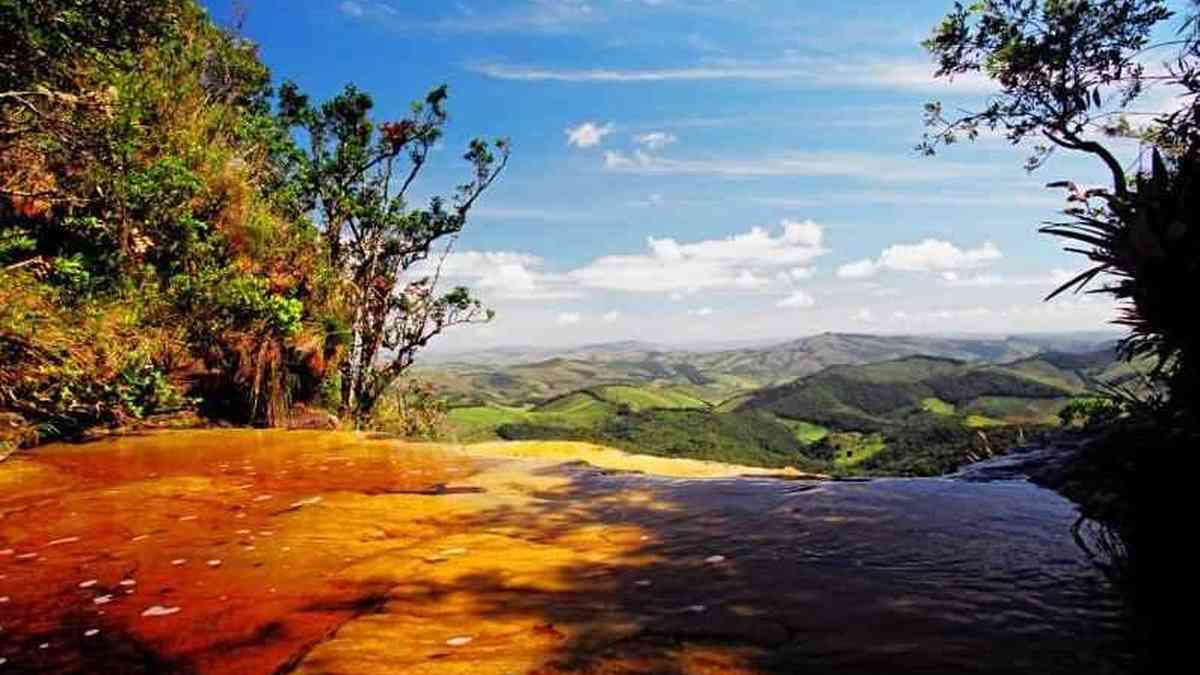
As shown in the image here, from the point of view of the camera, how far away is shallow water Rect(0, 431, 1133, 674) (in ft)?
10.1

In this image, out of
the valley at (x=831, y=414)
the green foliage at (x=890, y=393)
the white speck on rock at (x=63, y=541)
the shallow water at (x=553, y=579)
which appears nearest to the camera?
the shallow water at (x=553, y=579)

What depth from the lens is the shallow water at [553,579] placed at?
308 cm

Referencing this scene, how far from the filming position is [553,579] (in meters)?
4.29

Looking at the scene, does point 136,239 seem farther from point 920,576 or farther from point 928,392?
point 928,392

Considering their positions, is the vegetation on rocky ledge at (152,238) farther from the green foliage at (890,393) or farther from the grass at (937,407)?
the grass at (937,407)

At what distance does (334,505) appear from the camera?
6543mm

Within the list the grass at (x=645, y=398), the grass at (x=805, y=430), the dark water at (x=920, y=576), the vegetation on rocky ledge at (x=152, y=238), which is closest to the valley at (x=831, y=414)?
the grass at (x=805, y=430)

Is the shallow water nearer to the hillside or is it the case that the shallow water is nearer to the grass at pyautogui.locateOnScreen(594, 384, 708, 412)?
the hillside

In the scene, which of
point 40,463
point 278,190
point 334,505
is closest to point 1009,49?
point 334,505

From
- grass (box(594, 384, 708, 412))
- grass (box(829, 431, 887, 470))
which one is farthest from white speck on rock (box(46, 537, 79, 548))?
grass (box(594, 384, 708, 412))

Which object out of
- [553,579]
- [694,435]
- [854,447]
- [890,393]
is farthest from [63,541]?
[890,393]

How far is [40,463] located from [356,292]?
11251 millimetres

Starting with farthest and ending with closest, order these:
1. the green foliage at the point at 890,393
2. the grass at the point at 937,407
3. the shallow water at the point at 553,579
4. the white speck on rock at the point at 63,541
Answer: the grass at the point at 937,407 → the green foliage at the point at 890,393 → the white speck on rock at the point at 63,541 → the shallow water at the point at 553,579

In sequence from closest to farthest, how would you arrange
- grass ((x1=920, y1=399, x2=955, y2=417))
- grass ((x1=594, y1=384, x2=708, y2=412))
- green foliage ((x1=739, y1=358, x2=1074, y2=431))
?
1. green foliage ((x1=739, y1=358, x2=1074, y2=431))
2. grass ((x1=920, y1=399, x2=955, y2=417))
3. grass ((x1=594, y1=384, x2=708, y2=412))
